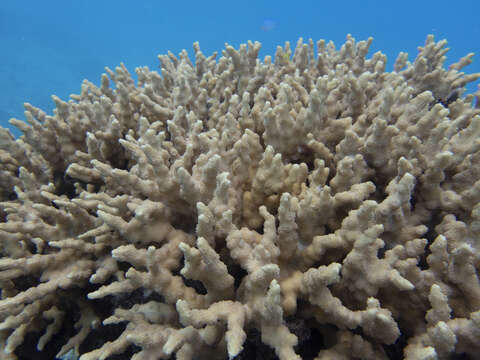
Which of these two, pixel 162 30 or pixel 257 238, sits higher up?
pixel 162 30

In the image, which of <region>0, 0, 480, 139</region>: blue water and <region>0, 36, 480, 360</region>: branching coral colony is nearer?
<region>0, 36, 480, 360</region>: branching coral colony

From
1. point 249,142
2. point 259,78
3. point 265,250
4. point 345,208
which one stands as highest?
point 259,78

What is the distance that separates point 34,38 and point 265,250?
315ft

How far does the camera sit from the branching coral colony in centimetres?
146

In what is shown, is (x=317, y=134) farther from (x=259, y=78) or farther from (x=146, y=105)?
(x=146, y=105)

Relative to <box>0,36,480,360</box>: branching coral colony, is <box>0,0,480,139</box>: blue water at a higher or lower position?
higher

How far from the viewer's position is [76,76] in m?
61.5

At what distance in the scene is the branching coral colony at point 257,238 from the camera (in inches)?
57.5

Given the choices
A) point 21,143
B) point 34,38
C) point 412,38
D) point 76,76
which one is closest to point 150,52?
point 34,38

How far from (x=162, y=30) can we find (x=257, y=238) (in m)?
178

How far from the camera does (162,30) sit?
154125mm

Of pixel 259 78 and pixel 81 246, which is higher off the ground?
pixel 259 78

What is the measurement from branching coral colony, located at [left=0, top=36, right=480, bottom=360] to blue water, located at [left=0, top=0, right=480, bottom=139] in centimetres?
3999

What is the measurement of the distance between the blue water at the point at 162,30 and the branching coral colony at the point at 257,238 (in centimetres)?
3999
